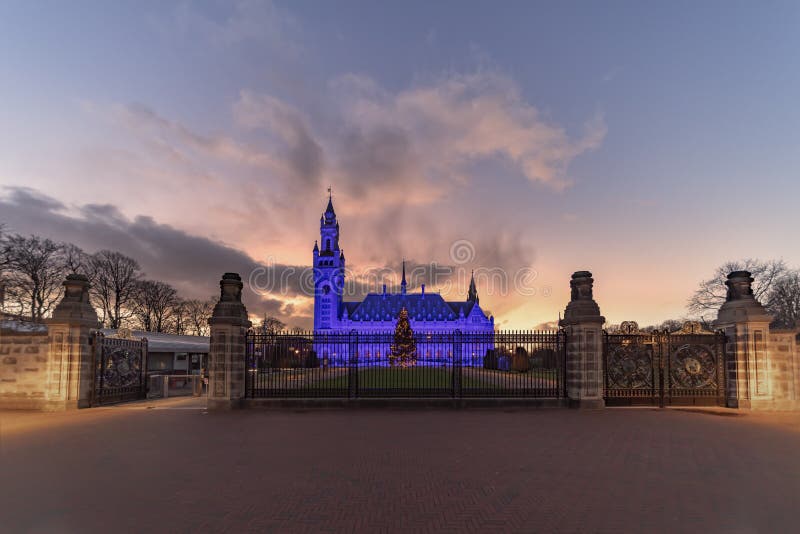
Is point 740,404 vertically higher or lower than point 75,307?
lower

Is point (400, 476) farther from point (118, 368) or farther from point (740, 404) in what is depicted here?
point (118, 368)

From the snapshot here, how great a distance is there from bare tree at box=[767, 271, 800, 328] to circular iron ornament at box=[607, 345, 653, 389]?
43.6 m

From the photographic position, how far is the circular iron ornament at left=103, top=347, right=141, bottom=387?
1786 centimetres

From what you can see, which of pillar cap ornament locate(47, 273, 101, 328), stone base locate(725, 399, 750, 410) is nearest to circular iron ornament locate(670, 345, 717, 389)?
stone base locate(725, 399, 750, 410)

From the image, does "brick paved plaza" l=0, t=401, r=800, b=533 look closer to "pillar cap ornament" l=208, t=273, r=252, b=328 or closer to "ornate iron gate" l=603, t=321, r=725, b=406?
"ornate iron gate" l=603, t=321, r=725, b=406

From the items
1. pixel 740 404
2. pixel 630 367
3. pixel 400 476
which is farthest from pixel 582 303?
pixel 400 476

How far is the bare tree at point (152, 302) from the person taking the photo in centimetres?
5672

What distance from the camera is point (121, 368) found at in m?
18.6

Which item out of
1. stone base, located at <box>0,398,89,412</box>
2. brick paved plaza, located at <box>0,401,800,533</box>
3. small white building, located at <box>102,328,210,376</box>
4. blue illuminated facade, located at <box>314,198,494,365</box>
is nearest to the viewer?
brick paved plaza, located at <box>0,401,800,533</box>

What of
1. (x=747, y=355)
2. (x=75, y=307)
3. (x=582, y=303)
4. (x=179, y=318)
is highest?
(x=582, y=303)

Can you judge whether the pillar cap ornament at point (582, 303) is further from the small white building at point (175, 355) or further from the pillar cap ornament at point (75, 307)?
the small white building at point (175, 355)

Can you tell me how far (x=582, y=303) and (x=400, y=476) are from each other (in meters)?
11.4

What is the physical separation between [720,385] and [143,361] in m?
23.2

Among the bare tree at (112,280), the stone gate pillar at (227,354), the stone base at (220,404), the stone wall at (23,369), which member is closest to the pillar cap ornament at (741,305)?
the stone gate pillar at (227,354)
